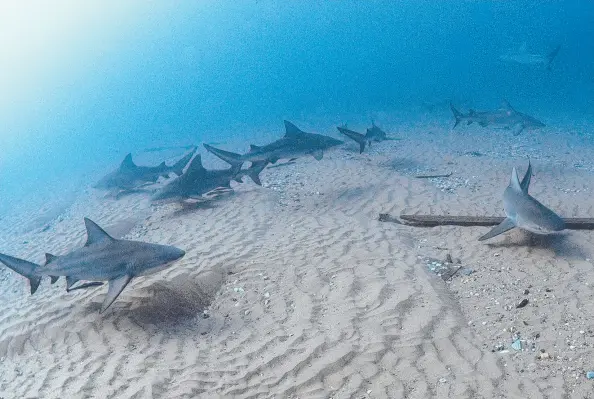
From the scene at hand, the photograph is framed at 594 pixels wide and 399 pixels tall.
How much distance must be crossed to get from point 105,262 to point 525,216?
23.0ft

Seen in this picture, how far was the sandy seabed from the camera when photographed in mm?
4582

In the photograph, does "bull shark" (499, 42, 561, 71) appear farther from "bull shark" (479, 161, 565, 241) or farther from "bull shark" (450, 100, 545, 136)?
"bull shark" (479, 161, 565, 241)

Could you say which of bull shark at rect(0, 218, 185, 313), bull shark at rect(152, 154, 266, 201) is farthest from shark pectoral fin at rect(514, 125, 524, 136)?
bull shark at rect(0, 218, 185, 313)

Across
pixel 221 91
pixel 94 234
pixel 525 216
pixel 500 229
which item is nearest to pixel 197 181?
pixel 94 234

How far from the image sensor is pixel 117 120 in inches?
2766

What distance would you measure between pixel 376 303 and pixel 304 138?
7782 mm

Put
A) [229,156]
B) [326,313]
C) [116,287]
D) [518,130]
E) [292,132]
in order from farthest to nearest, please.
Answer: [518,130]
[292,132]
[229,156]
[326,313]
[116,287]

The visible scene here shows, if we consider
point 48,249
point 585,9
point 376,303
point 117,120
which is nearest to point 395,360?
point 376,303

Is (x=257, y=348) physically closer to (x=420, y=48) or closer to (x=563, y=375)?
(x=563, y=375)

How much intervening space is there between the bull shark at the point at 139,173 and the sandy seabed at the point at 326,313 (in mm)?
4371

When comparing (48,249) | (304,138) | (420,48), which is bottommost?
(48,249)

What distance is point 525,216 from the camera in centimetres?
704

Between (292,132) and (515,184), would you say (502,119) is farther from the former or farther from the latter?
(515,184)

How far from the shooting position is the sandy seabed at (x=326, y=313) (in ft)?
15.0
